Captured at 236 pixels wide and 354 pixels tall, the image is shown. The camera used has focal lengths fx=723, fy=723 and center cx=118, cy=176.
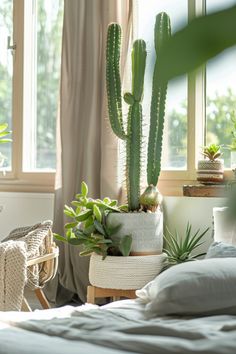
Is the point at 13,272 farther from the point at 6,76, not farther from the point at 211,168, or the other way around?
the point at 6,76

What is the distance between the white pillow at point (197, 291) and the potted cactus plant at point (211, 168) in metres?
1.39

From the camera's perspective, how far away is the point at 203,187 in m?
4.24

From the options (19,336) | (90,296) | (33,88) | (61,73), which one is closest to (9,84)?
(33,88)

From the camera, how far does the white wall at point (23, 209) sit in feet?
16.7

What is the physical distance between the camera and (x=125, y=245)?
3.91 meters

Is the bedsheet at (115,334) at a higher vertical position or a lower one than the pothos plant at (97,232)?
lower

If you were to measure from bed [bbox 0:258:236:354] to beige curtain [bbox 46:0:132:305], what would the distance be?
1.66 meters

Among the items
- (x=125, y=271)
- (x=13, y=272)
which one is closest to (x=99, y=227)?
(x=125, y=271)

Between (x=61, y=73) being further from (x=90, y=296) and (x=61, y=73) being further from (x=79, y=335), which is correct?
(x=79, y=335)

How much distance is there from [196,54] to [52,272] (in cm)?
411

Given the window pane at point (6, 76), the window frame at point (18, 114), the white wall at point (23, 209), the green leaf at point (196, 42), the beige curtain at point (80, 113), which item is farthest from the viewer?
the window pane at point (6, 76)

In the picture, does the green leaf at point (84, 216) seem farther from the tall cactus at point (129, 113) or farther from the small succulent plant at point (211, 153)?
the small succulent plant at point (211, 153)

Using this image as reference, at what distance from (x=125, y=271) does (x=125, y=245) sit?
15 cm

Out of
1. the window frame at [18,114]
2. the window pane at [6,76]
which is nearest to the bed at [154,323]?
the window frame at [18,114]
